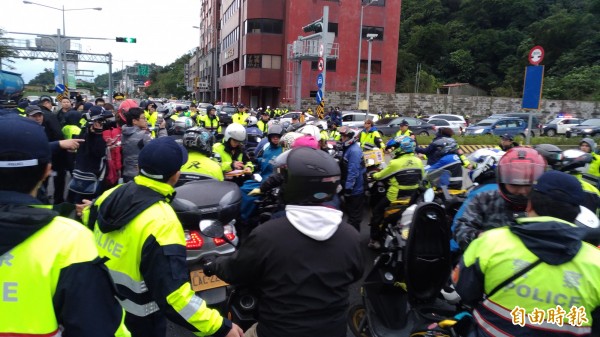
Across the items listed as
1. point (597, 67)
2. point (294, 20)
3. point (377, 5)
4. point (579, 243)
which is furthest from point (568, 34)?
point (579, 243)

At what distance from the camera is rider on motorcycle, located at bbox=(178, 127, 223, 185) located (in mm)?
4749

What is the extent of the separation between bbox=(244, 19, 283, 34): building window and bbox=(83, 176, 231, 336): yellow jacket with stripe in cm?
4120

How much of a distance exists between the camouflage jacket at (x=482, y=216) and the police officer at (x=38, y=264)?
2.75m

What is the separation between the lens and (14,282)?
1515 millimetres

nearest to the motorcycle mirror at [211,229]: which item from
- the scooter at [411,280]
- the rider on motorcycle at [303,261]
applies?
the rider on motorcycle at [303,261]

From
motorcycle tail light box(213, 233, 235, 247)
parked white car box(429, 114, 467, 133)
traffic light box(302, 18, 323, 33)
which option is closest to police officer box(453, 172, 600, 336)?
motorcycle tail light box(213, 233, 235, 247)

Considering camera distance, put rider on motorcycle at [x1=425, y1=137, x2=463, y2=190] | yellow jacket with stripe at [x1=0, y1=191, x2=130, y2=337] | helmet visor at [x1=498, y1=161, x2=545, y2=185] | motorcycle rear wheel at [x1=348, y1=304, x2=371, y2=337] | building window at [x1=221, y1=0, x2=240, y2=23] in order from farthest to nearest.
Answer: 1. building window at [x1=221, y1=0, x2=240, y2=23]
2. rider on motorcycle at [x1=425, y1=137, x2=463, y2=190]
3. motorcycle rear wheel at [x1=348, y1=304, x2=371, y2=337]
4. helmet visor at [x1=498, y1=161, x2=545, y2=185]
5. yellow jacket with stripe at [x1=0, y1=191, x2=130, y2=337]

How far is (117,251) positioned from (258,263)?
2.91 feet

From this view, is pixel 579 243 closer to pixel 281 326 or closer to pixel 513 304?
pixel 513 304

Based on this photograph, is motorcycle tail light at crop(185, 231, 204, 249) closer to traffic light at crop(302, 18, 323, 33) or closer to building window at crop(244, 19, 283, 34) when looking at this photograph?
traffic light at crop(302, 18, 323, 33)

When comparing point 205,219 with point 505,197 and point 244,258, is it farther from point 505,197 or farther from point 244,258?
point 505,197

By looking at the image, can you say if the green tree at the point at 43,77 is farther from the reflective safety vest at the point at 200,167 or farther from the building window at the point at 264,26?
the reflective safety vest at the point at 200,167

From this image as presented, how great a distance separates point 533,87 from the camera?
8570 millimetres

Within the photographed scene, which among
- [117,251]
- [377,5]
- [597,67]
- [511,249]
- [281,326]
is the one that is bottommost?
[281,326]
